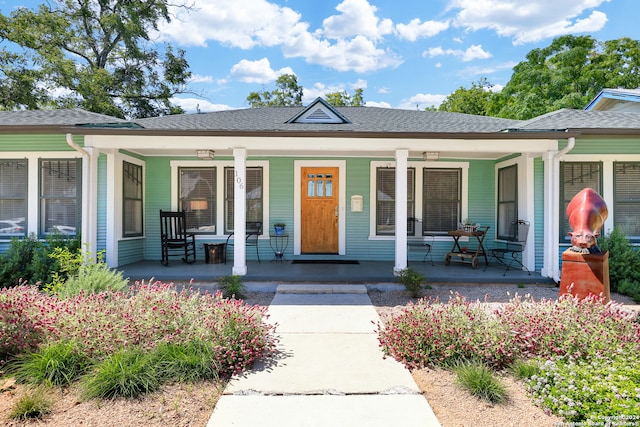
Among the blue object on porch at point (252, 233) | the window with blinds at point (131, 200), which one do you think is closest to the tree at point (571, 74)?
the blue object on porch at point (252, 233)

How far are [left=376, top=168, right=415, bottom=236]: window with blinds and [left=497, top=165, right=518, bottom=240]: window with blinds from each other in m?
1.83

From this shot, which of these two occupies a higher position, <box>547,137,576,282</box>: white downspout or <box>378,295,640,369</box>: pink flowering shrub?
<box>547,137,576,282</box>: white downspout

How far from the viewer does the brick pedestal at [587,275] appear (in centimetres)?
429

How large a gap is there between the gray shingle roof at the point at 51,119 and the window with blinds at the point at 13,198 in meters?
0.77

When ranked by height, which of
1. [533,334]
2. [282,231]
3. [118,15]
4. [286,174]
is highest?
[118,15]

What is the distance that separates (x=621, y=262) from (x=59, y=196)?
9826 millimetres

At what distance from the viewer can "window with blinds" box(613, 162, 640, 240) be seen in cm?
720

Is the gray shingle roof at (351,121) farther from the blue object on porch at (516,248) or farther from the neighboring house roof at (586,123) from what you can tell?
the blue object on porch at (516,248)

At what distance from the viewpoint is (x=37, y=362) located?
2.98 meters

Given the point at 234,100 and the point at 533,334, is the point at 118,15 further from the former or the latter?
the point at 533,334

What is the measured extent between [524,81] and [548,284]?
56.2 ft

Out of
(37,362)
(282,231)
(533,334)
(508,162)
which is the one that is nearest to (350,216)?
(282,231)

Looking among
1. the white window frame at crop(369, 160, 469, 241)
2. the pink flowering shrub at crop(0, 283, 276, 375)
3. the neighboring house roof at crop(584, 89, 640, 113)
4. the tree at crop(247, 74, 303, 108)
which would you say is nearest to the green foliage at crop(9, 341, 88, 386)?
the pink flowering shrub at crop(0, 283, 276, 375)

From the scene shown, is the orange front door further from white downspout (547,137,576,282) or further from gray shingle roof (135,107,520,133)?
white downspout (547,137,576,282)
